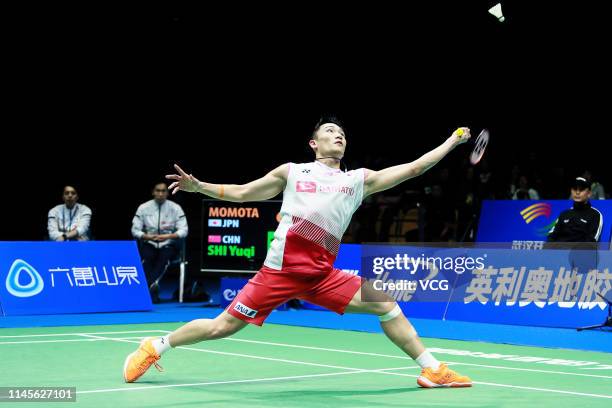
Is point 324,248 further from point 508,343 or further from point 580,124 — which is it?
point 580,124

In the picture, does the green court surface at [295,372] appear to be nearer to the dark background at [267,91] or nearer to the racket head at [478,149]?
the racket head at [478,149]

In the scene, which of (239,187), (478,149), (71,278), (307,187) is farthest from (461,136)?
(71,278)

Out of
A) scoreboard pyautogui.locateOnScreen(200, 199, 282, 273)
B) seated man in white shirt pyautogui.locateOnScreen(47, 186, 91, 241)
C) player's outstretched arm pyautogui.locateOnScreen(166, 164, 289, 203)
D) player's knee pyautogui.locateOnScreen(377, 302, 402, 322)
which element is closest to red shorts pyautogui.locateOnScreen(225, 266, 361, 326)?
player's knee pyautogui.locateOnScreen(377, 302, 402, 322)

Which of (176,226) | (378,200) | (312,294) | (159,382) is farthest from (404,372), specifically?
(378,200)

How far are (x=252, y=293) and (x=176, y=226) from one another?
27.9 feet

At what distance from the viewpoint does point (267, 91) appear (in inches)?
941

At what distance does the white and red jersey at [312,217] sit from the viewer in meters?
7.18

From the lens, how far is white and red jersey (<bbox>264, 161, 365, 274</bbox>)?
718cm

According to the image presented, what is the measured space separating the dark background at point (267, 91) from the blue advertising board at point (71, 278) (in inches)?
239

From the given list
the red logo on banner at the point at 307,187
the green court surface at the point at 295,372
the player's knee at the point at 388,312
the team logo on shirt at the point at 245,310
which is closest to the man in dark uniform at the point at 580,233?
the green court surface at the point at 295,372

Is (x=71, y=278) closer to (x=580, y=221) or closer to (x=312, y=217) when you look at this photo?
(x=580, y=221)

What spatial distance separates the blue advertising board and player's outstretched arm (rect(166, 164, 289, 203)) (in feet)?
23.2

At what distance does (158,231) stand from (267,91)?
357 inches

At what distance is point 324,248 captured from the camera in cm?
723
